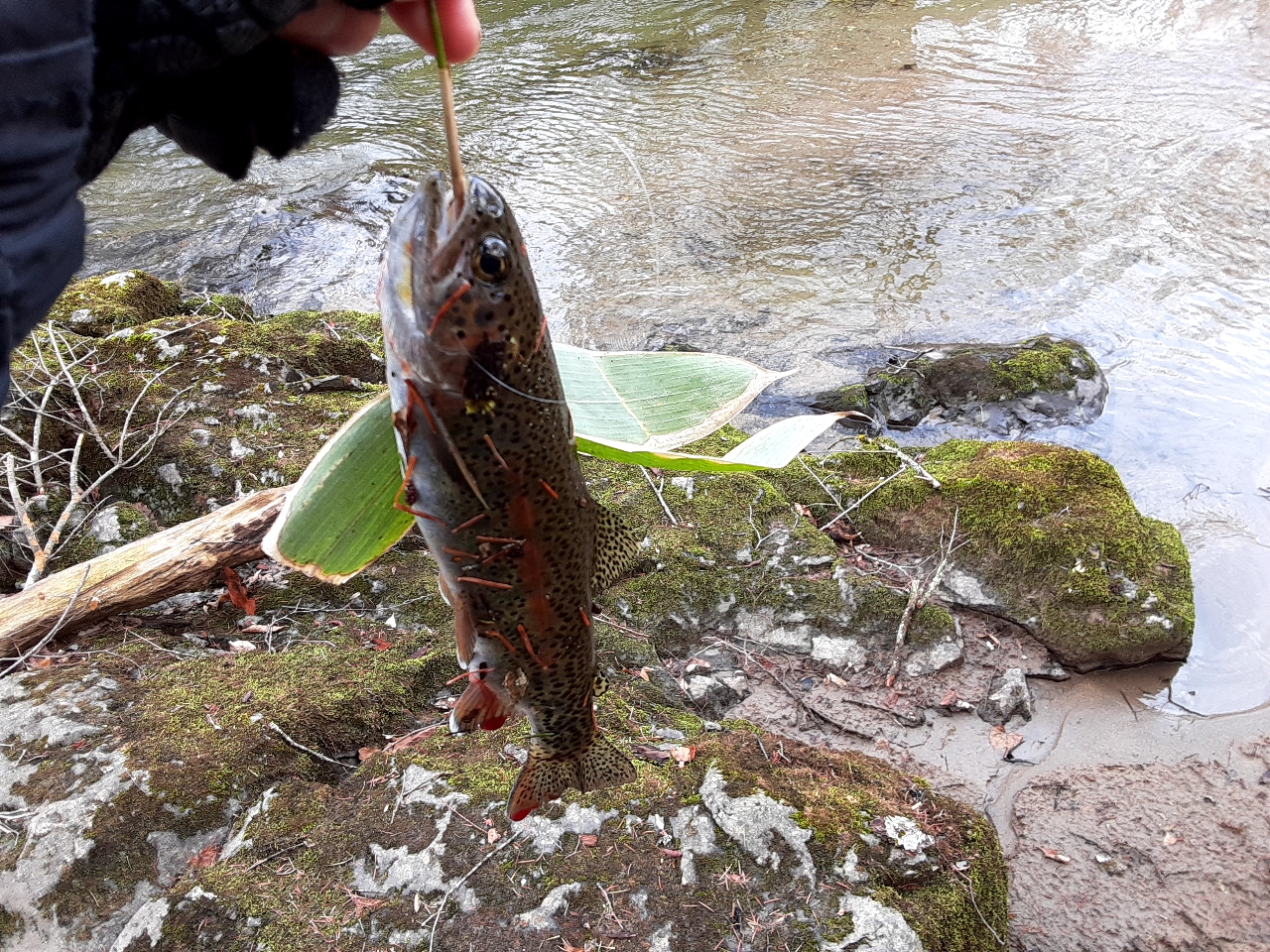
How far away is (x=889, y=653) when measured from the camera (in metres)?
3.82

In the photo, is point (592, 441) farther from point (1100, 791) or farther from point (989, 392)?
point (989, 392)

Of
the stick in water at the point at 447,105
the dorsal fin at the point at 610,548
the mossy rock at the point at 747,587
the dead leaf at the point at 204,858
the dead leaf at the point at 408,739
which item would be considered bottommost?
the mossy rock at the point at 747,587

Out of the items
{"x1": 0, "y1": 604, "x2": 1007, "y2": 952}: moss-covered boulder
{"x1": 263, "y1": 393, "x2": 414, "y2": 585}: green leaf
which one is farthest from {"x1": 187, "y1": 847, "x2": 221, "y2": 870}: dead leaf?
{"x1": 263, "y1": 393, "x2": 414, "y2": 585}: green leaf

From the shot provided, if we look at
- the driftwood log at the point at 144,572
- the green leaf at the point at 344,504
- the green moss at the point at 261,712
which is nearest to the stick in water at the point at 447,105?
the green leaf at the point at 344,504

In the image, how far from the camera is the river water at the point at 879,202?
567cm

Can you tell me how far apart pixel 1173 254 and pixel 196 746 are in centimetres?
782

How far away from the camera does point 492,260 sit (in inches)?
55.7

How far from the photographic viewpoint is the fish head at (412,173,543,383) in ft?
4.52

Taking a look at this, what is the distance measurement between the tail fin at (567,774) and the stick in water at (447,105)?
143cm

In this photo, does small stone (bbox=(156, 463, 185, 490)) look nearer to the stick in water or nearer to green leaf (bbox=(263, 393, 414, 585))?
green leaf (bbox=(263, 393, 414, 585))

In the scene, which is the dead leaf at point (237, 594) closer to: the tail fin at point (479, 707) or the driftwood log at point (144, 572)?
the driftwood log at point (144, 572)

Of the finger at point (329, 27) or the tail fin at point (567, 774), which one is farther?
the tail fin at point (567, 774)

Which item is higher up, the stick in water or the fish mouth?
the stick in water

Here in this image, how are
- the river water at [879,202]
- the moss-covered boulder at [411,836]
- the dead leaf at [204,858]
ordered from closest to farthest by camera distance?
the moss-covered boulder at [411,836] → the dead leaf at [204,858] → the river water at [879,202]
